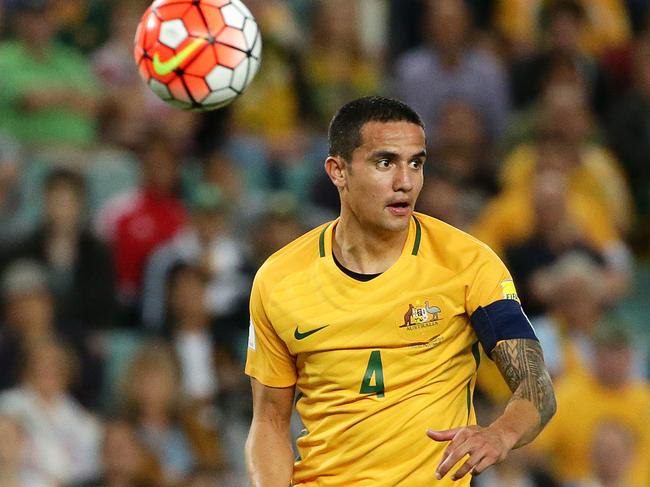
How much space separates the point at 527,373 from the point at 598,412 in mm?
4417

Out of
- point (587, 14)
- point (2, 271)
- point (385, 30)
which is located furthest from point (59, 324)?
point (587, 14)

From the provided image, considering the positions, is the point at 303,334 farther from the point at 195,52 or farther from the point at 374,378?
the point at 195,52

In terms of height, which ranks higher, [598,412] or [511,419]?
[511,419]

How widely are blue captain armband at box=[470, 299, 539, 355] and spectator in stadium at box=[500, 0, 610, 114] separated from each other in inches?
244

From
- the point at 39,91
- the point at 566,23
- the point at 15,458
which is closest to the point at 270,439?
the point at 15,458

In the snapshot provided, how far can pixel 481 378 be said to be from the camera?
912 cm

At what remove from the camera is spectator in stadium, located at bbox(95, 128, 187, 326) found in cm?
956

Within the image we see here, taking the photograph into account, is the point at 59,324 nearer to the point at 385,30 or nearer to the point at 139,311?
the point at 139,311

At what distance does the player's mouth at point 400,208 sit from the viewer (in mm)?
4926

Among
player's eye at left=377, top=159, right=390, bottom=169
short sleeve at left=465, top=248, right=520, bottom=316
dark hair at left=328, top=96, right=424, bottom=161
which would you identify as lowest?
short sleeve at left=465, top=248, right=520, bottom=316

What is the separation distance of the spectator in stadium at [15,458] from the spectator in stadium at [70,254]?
101 centimetres

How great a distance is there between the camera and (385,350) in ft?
16.3

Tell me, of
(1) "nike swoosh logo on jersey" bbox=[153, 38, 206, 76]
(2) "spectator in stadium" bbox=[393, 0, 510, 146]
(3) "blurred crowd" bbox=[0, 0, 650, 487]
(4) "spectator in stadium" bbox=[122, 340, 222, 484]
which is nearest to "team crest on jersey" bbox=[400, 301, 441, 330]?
(1) "nike swoosh logo on jersey" bbox=[153, 38, 206, 76]

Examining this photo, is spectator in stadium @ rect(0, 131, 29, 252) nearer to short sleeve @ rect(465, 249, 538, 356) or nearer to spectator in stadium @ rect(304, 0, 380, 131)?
spectator in stadium @ rect(304, 0, 380, 131)
